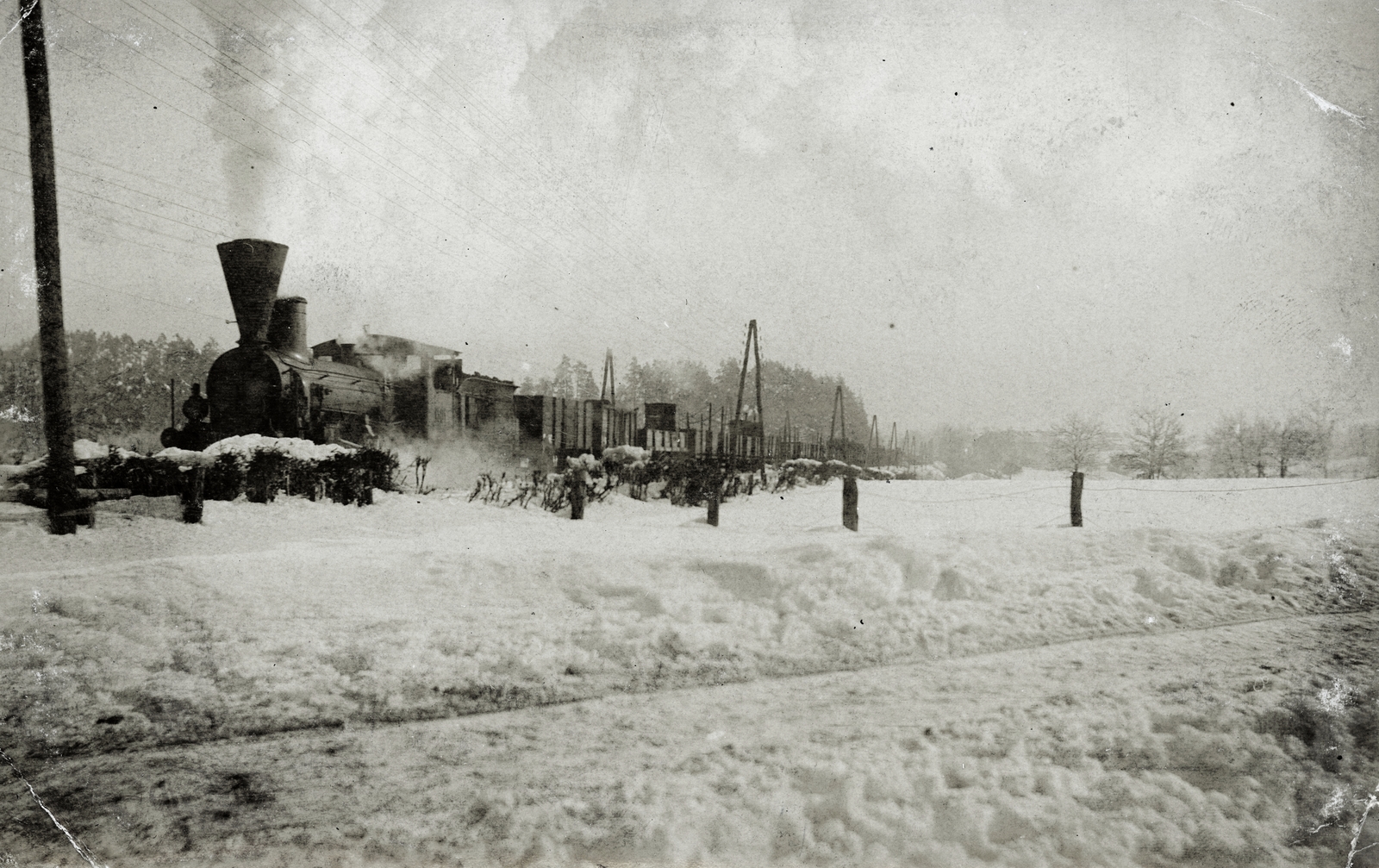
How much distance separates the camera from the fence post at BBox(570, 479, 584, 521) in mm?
9805

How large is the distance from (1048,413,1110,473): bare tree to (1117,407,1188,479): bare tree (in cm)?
83

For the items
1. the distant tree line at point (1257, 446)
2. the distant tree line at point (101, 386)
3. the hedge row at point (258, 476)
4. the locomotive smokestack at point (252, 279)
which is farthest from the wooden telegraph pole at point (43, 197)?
the distant tree line at point (1257, 446)

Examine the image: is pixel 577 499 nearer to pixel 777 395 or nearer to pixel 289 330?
pixel 289 330

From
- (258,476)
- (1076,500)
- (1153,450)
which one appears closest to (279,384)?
(258,476)

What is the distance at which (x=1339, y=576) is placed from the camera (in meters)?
5.62

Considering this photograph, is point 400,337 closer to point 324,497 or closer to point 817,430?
point 324,497

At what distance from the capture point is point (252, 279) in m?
7.89

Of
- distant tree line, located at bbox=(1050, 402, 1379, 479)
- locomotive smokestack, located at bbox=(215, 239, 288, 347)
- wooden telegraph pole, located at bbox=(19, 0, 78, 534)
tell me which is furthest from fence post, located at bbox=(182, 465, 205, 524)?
distant tree line, located at bbox=(1050, 402, 1379, 479)

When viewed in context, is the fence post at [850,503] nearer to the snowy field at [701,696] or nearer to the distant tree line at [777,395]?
the snowy field at [701,696]

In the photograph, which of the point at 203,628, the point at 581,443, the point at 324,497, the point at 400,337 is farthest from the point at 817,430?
the point at 203,628

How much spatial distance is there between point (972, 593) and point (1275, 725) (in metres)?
2.41

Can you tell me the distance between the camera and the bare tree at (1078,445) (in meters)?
15.1

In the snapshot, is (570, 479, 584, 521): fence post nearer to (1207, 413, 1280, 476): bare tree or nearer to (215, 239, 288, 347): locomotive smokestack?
(215, 239, 288, 347): locomotive smokestack

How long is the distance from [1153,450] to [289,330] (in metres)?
18.2
